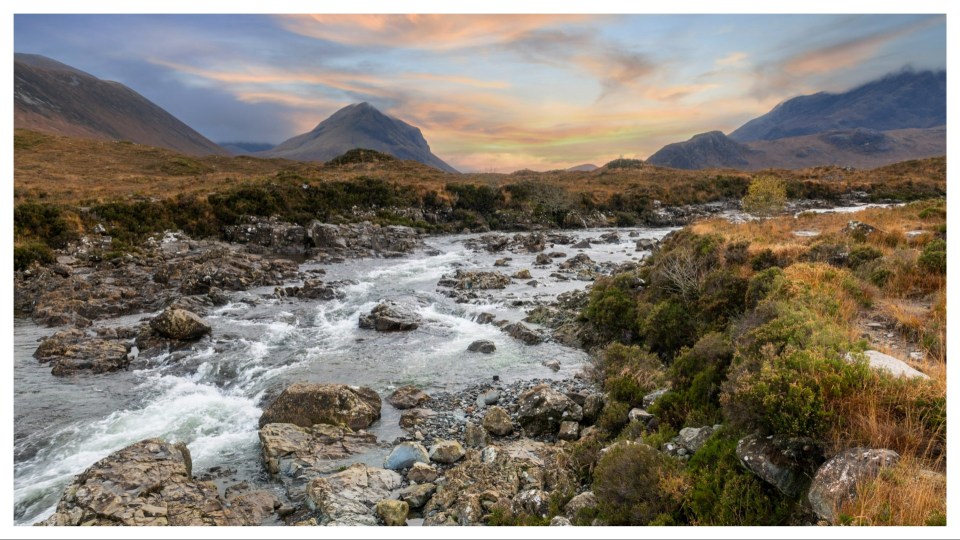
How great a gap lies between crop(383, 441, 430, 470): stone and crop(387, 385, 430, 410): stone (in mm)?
3037

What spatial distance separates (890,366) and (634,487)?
438 cm

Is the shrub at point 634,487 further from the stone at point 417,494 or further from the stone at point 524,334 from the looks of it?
the stone at point 524,334

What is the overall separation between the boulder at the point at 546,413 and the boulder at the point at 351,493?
386cm

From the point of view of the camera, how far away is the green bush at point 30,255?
2931 centimetres

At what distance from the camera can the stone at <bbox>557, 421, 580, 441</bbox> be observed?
11716mm

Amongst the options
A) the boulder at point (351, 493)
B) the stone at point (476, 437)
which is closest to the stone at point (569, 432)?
the stone at point (476, 437)

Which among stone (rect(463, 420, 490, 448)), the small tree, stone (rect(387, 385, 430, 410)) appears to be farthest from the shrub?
the small tree

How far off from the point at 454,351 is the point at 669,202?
64167 millimetres

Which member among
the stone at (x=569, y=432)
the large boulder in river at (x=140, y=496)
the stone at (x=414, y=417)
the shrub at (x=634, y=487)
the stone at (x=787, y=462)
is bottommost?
the stone at (x=414, y=417)

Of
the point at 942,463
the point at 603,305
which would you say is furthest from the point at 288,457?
the point at 603,305

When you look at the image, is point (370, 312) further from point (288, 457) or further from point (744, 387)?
point (744, 387)

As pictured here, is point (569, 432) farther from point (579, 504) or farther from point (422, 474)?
point (422, 474)

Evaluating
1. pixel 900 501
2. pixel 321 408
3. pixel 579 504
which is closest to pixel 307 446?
pixel 321 408
